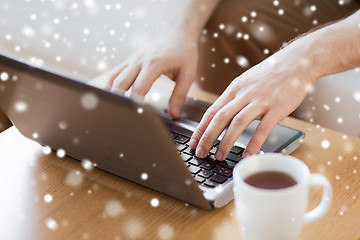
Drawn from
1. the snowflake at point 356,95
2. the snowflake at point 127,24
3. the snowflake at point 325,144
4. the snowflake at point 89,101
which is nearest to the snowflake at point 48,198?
the snowflake at point 89,101

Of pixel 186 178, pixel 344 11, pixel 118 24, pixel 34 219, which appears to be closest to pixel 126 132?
pixel 186 178

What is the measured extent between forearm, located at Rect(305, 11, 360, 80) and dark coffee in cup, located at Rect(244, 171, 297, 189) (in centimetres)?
36

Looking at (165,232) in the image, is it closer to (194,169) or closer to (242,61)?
(194,169)

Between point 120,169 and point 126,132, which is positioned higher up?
point 126,132

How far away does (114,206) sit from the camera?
0.75 m

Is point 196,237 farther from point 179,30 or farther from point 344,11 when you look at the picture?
point 344,11

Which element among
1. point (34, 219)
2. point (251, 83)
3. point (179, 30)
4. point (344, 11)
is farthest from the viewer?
point (344, 11)

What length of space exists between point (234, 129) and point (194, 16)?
57 cm

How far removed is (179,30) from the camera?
118 centimetres

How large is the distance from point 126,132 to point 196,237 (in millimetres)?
187

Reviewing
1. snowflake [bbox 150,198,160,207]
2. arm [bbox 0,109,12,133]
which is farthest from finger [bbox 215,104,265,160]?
arm [bbox 0,109,12,133]

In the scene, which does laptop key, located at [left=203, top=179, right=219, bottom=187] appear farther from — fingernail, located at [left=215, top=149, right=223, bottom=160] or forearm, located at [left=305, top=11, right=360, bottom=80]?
forearm, located at [left=305, top=11, right=360, bottom=80]

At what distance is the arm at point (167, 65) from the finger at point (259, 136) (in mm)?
226

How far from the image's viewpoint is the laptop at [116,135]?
0.60 m
